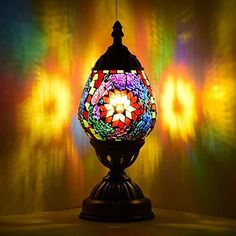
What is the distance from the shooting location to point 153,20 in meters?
1.93

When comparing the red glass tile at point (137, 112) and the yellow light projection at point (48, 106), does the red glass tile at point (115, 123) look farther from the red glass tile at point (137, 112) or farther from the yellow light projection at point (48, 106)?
the yellow light projection at point (48, 106)

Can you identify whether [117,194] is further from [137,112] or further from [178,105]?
[178,105]

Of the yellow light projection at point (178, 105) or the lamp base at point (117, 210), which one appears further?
the yellow light projection at point (178, 105)

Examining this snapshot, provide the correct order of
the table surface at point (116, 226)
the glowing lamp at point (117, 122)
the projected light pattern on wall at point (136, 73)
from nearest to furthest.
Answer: the table surface at point (116, 226)
the glowing lamp at point (117, 122)
the projected light pattern on wall at point (136, 73)

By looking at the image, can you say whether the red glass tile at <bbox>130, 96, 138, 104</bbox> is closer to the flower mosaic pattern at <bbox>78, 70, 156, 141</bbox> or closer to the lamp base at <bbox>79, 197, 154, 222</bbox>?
Answer: the flower mosaic pattern at <bbox>78, 70, 156, 141</bbox>

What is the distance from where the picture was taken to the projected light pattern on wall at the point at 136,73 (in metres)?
1.77

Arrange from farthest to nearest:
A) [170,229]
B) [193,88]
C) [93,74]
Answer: [193,88] < [93,74] < [170,229]

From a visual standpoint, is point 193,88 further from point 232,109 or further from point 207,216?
point 207,216

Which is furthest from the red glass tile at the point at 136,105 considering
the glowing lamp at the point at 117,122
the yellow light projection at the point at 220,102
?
the yellow light projection at the point at 220,102

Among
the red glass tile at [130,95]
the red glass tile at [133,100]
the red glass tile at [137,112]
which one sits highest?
the red glass tile at [130,95]

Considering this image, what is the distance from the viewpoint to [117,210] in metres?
1.70

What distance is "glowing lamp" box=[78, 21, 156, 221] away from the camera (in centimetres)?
165

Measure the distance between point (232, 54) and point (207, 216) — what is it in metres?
0.40

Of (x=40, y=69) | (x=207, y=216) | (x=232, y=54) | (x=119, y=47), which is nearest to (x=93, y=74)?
(x=119, y=47)
